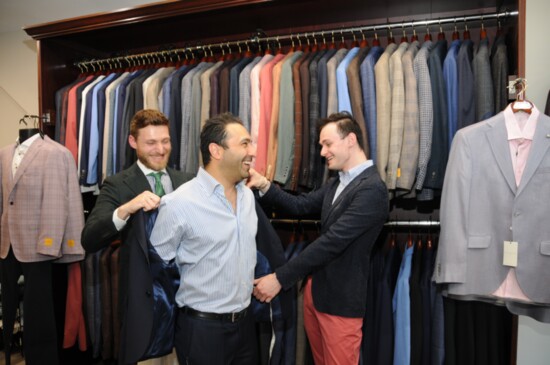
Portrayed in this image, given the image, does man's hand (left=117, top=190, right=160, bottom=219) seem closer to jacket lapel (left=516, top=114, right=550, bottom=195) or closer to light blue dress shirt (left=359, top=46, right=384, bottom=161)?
light blue dress shirt (left=359, top=46, right=384, bottom=161)

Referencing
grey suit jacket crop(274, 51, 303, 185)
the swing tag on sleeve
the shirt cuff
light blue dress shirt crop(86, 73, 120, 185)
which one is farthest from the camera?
light blue dress shirt crop(86, 73, 120, 185)

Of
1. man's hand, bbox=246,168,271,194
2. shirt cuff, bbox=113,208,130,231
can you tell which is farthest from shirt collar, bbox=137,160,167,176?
man's hand, bbox=246,168,271,194

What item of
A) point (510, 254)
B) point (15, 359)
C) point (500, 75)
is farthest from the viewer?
point (15, 359)

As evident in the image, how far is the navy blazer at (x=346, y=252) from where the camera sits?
2.09 meters

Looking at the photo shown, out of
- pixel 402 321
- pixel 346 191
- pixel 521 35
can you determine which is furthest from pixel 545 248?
pixel 521 35

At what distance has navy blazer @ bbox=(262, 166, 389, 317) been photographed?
209 centimetres

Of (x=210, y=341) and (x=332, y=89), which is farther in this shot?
(x=332, y=89)

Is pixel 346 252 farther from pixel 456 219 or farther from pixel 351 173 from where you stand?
pixel 456 219

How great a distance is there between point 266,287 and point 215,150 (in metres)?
0.68

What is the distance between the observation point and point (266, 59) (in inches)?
116

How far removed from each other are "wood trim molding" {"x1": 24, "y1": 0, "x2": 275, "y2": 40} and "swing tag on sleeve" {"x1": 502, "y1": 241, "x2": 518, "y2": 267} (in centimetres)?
198

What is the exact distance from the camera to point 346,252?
2184mm

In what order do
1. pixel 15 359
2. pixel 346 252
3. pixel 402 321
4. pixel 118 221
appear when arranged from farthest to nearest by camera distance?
1. pixel 15 359
2. pixel 402 321
3. pixel 346 252
4. pixel 118 221

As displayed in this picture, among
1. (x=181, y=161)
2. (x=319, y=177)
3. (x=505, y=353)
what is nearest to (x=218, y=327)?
(x=319, y=177)
